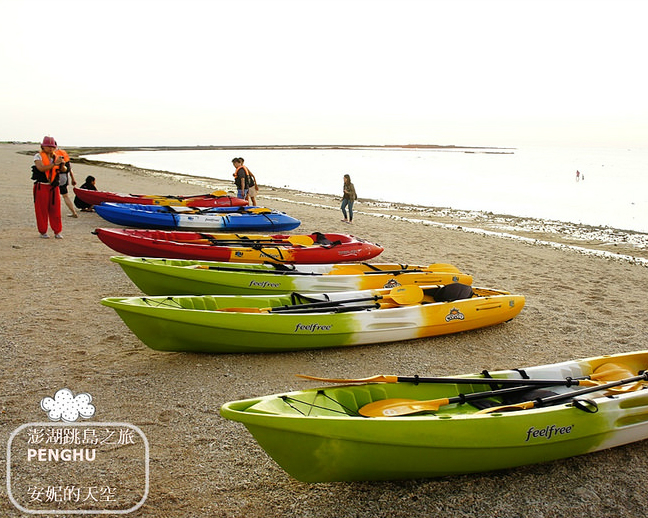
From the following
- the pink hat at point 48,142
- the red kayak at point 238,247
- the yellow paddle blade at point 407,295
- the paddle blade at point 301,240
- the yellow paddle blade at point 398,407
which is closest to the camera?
the yellow paddle blade at point 398,407

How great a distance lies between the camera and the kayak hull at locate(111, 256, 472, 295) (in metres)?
6.70

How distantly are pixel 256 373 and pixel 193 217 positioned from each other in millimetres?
7516

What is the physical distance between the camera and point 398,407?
382cm

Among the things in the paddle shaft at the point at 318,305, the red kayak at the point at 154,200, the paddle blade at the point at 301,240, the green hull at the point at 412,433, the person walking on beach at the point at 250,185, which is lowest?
the green hull at the point at 412,433

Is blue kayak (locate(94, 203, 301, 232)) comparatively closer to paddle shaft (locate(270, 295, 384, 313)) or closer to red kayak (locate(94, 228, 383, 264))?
red kayak (locate(94, 228, 383, 264))

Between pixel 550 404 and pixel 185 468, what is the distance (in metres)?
2.68

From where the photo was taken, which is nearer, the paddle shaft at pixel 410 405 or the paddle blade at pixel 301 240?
the paddle shaft at pixel 410 405

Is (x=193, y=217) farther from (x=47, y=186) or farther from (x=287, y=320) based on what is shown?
(x=287, y=320)

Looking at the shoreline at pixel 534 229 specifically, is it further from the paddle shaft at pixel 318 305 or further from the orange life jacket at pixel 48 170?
the orange life jacket at pixel 48 170

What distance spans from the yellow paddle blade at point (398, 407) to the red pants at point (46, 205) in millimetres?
7948

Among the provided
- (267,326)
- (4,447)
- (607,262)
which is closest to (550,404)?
(267,326)

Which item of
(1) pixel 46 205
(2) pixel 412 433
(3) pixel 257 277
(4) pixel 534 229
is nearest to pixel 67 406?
(2) pixel 412 433

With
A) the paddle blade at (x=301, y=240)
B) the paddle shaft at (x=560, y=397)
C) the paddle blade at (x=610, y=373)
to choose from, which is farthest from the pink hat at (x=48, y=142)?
the paddle blade at (x=610, y=373)

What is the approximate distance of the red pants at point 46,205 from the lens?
9.45m
